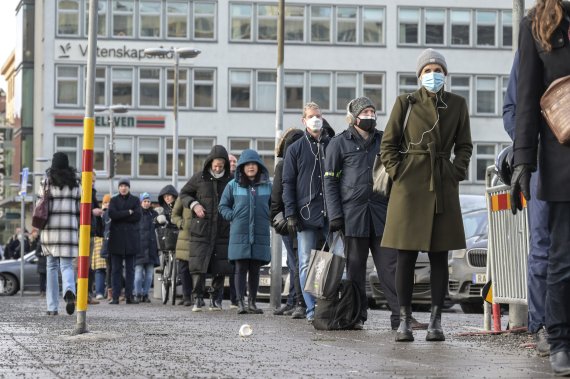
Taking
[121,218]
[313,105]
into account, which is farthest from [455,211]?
[121,218]

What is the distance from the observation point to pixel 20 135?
248 feet

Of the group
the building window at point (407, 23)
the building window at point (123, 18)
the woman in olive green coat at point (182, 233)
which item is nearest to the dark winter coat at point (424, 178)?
the woman in olive green coat at point (182, 233)

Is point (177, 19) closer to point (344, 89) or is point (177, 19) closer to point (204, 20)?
point (204, 20)

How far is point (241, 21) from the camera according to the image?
2719 inches

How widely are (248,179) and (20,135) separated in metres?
59.8

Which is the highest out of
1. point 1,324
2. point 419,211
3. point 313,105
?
point 313,105

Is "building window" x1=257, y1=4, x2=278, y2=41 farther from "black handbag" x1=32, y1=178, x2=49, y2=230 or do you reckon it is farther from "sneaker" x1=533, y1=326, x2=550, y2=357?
"sneaker" x1=533, y1=326, x2=550, y2=357

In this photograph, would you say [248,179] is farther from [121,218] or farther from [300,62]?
[300,62]

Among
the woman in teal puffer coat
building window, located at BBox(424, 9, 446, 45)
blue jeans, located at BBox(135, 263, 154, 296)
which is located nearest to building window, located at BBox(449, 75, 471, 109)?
building window, located at BBox(424, 9, 446, 45)

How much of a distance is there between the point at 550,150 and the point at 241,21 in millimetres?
62344

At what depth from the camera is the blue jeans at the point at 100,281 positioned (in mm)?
26844

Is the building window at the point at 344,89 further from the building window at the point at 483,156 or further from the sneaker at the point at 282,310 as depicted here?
the sneaker at the point at 282,310

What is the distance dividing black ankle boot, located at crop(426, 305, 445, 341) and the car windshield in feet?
31.7

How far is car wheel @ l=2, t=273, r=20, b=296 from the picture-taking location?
1437 inches
